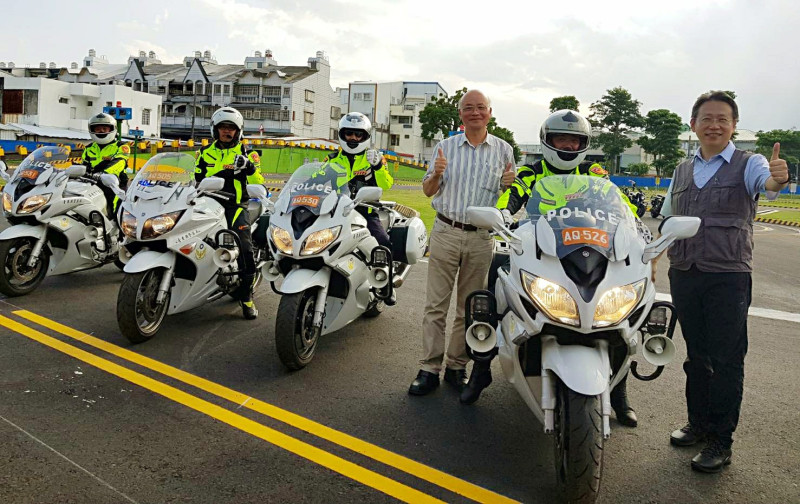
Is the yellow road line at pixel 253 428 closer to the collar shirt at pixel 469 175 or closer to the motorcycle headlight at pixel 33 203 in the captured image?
the motorcycle headlight at pixel 33 203

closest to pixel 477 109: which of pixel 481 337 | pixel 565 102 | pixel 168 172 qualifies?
pixel 481 337

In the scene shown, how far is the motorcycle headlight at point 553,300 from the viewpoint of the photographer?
2736mm

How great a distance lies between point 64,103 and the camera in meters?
51.0

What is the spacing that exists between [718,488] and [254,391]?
2.75m

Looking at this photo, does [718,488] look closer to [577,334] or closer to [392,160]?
[577,334]

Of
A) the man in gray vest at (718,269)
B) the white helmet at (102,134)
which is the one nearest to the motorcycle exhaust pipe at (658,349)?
the man in gray vest at (718,269)

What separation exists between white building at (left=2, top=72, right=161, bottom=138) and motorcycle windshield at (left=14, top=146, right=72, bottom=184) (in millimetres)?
44139

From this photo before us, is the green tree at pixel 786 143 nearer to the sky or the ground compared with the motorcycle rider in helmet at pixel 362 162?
nearer to the sky

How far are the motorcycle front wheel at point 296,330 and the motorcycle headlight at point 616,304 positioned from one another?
212 centimetres

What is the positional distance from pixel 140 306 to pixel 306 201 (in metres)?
1.62

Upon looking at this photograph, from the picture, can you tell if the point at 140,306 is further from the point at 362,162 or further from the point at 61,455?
the point at 362,162

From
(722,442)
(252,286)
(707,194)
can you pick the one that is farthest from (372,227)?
(722,442)

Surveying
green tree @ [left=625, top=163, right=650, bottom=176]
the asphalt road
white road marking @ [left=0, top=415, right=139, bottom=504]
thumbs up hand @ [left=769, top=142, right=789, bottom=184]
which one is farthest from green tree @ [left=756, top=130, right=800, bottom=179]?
white road marking @ [left=0, top=415, right=139, bottom=504]

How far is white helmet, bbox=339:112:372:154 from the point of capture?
18.0 feet
